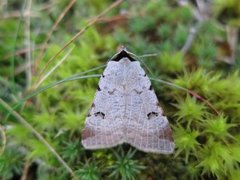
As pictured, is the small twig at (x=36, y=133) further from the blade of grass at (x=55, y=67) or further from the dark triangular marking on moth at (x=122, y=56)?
→ the dark triangular marking on moth at (x=122, y=56)

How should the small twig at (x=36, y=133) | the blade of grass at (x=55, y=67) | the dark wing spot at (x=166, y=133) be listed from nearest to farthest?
the dark wing spot at (x=166, y=133) → the small twig at (x=36, y=133) → the blade of grass at (x=55, y=67)

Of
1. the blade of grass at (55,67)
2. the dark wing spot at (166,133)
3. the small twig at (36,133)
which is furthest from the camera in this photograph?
the blade of grass at (55,67)

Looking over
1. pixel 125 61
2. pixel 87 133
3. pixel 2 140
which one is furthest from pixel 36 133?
pixel 125 61

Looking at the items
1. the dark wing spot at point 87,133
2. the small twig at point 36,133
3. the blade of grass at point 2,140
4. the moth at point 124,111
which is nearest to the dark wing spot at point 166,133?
the moth at point 124,111

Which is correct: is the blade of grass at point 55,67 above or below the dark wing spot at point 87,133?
above

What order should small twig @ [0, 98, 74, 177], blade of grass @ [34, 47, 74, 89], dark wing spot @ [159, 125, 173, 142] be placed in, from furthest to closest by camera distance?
blade of grass @ [34, 47, 74, 89] → small twig @ [0, 98, 74, 177] → dark wing spot @ [159, 125, 173, 142]

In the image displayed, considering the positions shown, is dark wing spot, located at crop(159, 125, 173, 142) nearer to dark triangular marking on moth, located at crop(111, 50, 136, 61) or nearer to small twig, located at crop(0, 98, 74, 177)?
dark triangular marking on moth, located at crop(111, 50, 136, 61)

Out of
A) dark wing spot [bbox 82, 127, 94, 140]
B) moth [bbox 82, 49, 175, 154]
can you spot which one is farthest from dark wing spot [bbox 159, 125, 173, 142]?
dark wing spot [bbox 82, 127, 94, 140]

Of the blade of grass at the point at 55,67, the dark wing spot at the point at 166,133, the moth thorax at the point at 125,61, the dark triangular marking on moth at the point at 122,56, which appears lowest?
the dark wing spot at the point at 166,133

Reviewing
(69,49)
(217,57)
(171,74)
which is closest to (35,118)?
(69,49)
